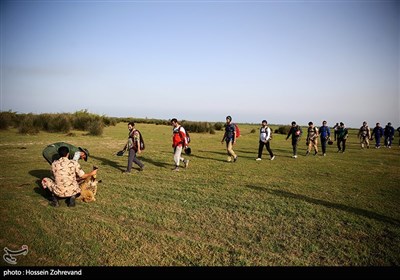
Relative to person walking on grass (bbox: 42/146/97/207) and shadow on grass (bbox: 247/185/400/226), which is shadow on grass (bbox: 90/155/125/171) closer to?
person walking on grass (bbox: 42/146/97/207)

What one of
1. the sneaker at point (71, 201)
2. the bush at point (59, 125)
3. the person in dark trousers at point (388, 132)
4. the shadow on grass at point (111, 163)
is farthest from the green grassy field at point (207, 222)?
the bush at point (59, 125)

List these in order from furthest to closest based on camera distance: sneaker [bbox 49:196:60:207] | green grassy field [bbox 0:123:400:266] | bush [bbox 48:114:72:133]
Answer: bush [bbox 48:114:72:133] → sneaker [bbox 49:196:60:207] → green grassy field [bbox 0:123:400:266]

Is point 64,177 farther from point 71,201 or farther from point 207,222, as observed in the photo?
point 207,222

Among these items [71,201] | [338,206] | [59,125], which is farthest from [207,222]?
[59,125]

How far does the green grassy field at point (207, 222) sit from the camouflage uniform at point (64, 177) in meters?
0.43

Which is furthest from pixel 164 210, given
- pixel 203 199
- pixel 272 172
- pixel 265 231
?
pixel 272 172

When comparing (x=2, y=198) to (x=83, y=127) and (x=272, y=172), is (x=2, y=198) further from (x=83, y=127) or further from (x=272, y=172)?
(x=83, y=127)

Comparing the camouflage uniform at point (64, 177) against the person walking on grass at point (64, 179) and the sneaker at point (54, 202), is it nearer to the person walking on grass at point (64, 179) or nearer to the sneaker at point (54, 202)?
the person walking on grass at point (64, 179)

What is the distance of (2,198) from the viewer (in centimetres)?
643

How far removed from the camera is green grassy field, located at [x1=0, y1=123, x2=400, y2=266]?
3.97 meters

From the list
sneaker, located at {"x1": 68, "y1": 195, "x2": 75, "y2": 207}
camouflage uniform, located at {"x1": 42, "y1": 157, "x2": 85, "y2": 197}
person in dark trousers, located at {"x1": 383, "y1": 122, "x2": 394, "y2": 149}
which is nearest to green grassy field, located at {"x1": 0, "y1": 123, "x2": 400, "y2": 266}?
sneaker, located at {"x1": 68, "y1": 195, "x2": 75, "y2": 207}

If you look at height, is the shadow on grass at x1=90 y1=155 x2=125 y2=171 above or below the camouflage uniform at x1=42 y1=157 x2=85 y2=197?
below

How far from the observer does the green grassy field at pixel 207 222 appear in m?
3.97
